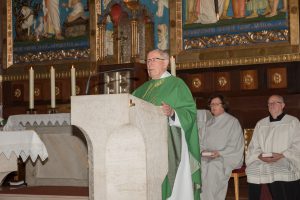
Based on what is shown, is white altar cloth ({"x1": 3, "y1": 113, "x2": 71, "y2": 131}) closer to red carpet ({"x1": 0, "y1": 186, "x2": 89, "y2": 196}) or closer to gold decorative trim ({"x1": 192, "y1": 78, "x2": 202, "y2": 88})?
red carpet ({"x1": 0, "y1": 186, "x2": 89, "y2": 196})

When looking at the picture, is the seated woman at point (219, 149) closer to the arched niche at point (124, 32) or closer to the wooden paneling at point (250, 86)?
the wooden paneling at point (250, 86)

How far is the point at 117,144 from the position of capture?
13.8 ft

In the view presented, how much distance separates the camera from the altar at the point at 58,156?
8094 millimetres

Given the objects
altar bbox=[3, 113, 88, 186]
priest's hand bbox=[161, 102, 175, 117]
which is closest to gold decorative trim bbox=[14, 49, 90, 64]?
altar bbox=[3, 113, 88, 186]

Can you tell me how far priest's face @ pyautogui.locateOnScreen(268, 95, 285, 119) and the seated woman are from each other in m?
0.48

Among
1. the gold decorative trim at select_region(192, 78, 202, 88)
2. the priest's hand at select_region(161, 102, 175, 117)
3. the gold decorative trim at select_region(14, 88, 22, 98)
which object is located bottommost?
the priest's hand at select_region(161, 102, 175, 117)

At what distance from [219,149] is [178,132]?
7.73 feet

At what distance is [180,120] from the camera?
482 centimetres

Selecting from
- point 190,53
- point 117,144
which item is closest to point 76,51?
point 190,53

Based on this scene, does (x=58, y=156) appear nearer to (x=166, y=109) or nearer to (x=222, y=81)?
(x=222, y=81)

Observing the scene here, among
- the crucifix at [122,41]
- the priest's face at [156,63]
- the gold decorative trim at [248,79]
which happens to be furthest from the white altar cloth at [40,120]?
the priest's face at [156,63]

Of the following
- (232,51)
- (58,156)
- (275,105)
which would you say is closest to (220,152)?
(275,105)

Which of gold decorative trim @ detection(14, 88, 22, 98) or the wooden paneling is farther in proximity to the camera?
gold decorative trim @ detection(14, 88, 22, 98)

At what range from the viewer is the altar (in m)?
8.09
